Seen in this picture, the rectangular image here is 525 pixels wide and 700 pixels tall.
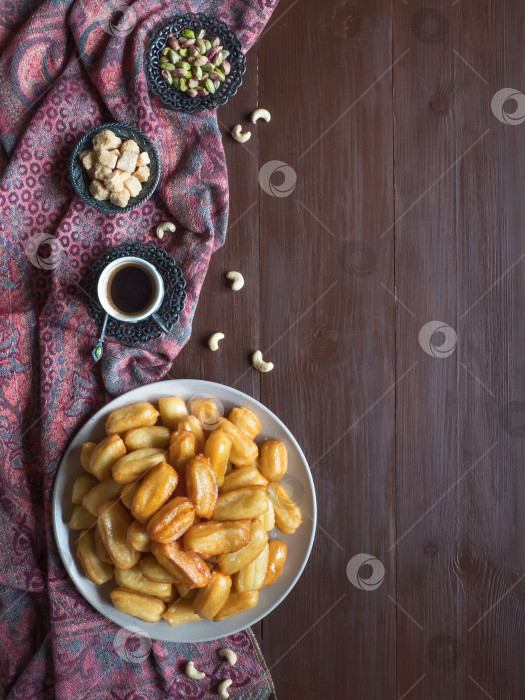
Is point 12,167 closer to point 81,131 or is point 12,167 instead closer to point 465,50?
point 81,131

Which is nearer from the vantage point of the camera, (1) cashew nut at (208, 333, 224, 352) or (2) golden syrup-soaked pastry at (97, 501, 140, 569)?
(2) golden syrup-soaked pastry at (97, 501, 140, 569)

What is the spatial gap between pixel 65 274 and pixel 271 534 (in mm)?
622

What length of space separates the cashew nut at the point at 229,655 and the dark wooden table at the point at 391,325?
77 millimetres

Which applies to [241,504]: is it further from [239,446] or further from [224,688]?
[224,688]

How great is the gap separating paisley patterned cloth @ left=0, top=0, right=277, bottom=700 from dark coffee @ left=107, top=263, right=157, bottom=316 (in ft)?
0.23

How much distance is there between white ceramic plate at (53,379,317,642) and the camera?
1074mm

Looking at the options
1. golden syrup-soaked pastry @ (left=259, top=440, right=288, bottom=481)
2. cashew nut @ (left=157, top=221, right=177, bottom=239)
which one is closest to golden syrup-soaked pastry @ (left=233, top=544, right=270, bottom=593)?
golden syrup-soaked pastry @ (left=259, top=440, right=288, bottom=481)

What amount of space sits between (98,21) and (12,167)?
12.5 inches

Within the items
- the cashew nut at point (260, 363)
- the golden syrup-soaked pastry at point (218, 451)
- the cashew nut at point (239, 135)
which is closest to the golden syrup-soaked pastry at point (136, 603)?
the golden syrup-soaked pastry at point (218, 451)

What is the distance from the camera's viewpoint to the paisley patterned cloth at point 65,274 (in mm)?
1104

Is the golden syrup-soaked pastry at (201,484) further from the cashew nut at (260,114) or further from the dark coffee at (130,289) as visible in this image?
the cashew nut at (260,114)

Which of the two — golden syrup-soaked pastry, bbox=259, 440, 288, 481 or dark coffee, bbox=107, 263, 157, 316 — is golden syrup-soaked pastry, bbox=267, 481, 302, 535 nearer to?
golden syrup-soaked pastry, bbox=259, 440, 288, 481

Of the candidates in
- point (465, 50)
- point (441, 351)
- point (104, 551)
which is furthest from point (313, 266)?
point (104, 551)

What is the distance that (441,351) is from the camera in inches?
47.8
